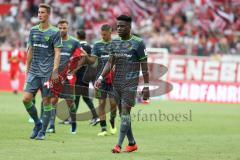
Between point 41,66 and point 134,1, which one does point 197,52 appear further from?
point 41,66

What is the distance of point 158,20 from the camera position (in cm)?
3853

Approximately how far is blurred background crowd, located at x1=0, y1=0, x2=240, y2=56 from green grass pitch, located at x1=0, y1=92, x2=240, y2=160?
9.36m

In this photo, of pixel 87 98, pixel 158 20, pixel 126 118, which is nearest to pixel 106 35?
→ pixel 87 98

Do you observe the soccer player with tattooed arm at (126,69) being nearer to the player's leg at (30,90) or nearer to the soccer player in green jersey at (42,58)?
the soccer player in green jersey at (42,58)

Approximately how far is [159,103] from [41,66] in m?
15.1

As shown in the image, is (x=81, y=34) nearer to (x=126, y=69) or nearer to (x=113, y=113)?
(x=113, y=113)

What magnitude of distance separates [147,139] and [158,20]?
21.6 metres

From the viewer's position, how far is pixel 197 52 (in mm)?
35594

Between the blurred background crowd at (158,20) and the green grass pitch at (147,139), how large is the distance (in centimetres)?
936

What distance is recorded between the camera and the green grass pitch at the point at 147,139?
14.0 metres

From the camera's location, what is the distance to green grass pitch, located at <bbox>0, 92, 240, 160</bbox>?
14016 mm

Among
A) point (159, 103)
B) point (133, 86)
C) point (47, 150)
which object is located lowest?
point (159, 103)

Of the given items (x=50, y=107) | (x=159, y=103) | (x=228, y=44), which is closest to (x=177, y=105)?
(x=159, y=103)

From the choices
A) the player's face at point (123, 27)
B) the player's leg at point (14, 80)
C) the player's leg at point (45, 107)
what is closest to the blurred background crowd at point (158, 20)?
the player's leg at point (14, 80)
